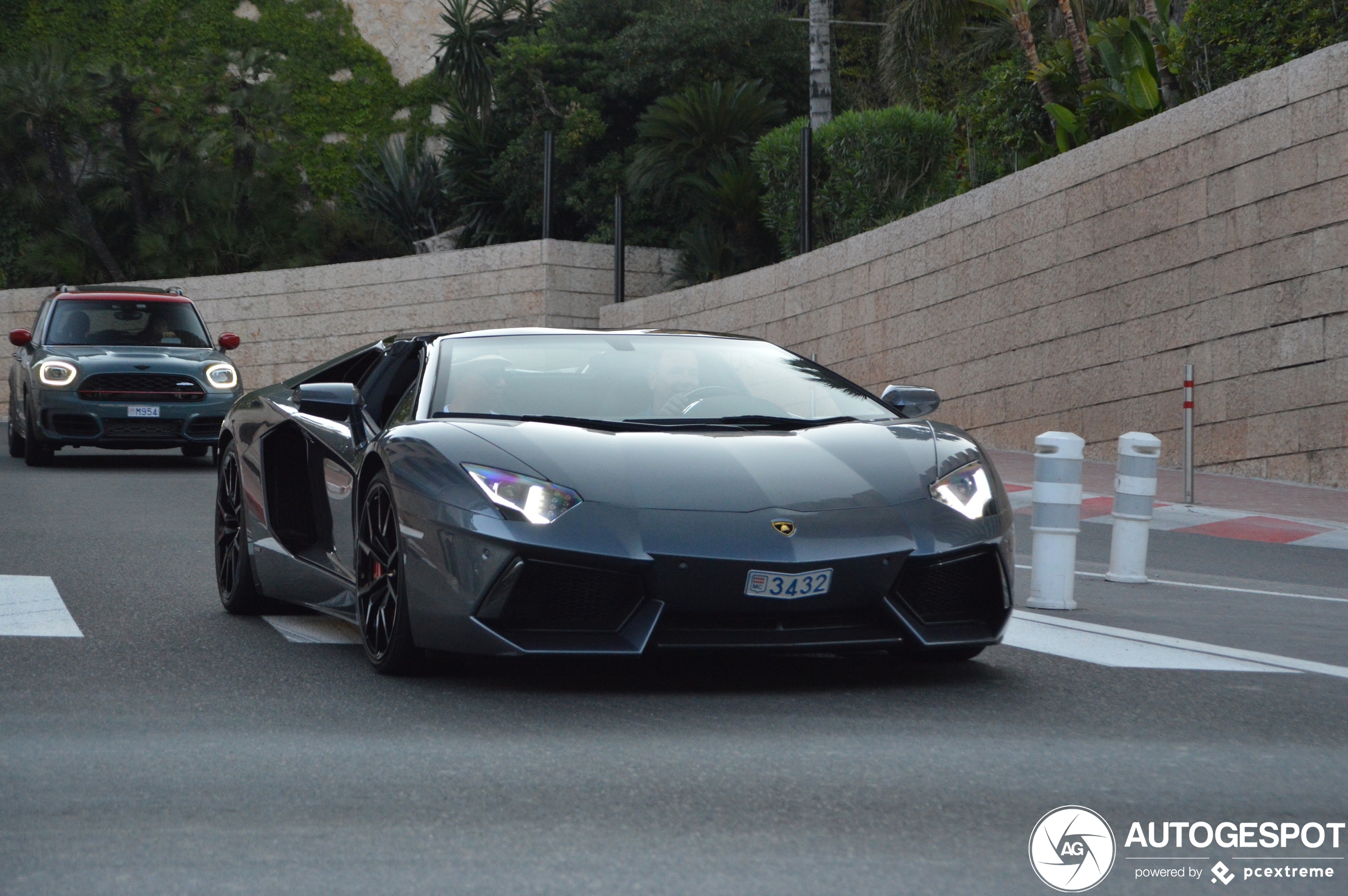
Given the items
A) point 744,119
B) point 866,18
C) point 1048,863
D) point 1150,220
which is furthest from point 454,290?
point 1048,863

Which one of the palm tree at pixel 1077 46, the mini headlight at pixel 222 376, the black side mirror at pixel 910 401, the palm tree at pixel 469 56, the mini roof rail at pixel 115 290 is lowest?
the mini headlight at pixel 222 376

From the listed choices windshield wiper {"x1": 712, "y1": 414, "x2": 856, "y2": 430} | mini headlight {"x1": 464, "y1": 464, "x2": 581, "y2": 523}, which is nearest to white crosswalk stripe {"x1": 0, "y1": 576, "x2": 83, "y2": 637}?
mini headlight {"x1": 464, "y1": 464, "x2": 581, "y2": 523}

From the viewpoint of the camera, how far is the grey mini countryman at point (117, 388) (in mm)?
16922

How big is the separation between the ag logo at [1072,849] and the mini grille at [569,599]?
5.52 ft

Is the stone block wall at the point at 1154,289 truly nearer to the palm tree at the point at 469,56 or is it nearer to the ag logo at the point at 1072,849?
the ag logo at the point at 1072,849

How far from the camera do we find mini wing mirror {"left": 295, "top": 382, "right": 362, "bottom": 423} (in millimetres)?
6355

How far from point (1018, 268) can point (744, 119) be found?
11.3 metres

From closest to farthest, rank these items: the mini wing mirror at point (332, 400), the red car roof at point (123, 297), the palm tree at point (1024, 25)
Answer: the mini wing mirror at point (332, 400), the red car roof at point (123, 297), the palm tree at point (1024, 25)

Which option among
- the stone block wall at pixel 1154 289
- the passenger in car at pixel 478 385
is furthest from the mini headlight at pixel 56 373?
the passenger in car at pixel 478 385

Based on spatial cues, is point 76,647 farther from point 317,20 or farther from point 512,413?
point 317,20

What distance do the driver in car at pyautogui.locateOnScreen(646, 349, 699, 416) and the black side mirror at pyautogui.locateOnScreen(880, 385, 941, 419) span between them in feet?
2.33

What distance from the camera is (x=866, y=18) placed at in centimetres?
4006

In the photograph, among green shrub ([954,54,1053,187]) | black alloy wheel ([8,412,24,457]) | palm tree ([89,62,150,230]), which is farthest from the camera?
palm tree ([89,62,150,230])

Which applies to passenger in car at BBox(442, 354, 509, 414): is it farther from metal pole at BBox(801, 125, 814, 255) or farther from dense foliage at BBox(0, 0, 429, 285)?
dense foliage at BBox(0, 0, 429, 285)
